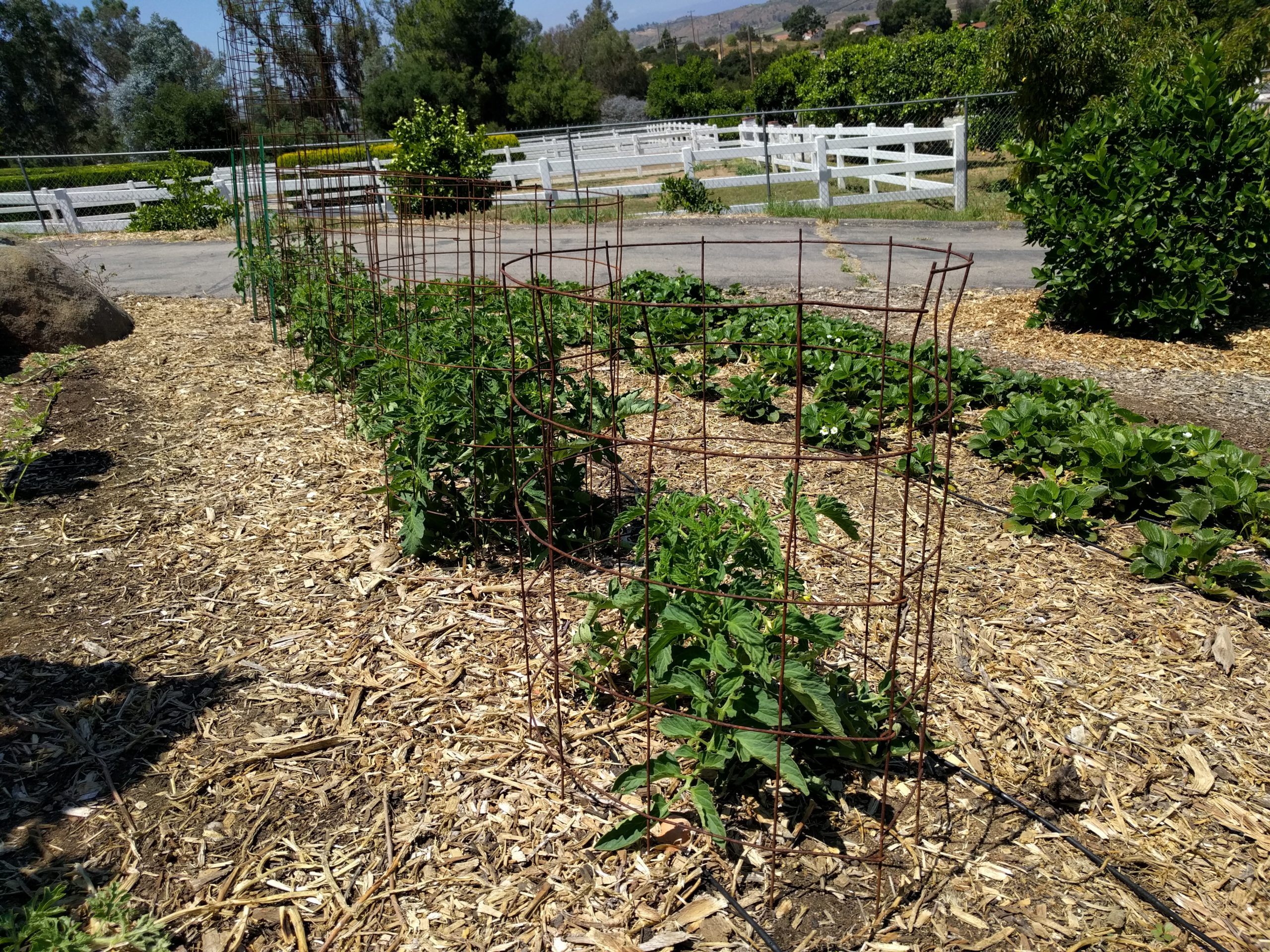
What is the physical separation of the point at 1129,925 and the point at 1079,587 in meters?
1.73

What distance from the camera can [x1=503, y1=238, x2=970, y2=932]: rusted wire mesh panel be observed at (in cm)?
244

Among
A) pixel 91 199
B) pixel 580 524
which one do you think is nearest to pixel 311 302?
pixel 580 524

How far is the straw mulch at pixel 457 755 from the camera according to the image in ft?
7.91

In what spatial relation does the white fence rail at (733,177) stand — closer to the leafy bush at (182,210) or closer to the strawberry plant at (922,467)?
the leafy bush at (182,210)

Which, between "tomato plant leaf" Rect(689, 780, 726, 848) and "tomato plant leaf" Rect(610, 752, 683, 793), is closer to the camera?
"tomato plant leaf" Rect(689, 780, 726, 848)

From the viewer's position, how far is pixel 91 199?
17703 mm

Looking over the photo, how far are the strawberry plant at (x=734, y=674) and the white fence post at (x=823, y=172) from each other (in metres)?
13.4

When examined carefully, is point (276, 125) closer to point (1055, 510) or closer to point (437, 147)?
point (437, 147)

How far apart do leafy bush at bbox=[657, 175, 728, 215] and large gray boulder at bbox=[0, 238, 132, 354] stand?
10.0 metres

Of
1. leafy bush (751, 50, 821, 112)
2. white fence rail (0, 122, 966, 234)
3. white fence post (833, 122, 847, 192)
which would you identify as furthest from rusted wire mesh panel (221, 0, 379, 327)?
leafy bush (751, 50, 821, 112)

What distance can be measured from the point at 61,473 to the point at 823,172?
12779mm

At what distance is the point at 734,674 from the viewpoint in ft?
8.16

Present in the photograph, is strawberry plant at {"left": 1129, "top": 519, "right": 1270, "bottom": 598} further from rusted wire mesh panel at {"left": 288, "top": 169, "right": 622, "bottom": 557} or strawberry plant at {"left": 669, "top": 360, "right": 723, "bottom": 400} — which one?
strawberry plant at {"left": 669, "top": 360, "right": 723, "bottom": 400}

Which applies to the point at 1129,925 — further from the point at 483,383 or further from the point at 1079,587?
the point at 483,383
